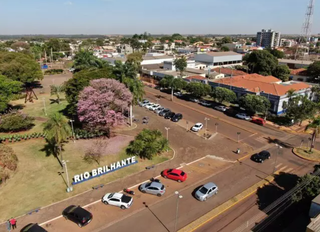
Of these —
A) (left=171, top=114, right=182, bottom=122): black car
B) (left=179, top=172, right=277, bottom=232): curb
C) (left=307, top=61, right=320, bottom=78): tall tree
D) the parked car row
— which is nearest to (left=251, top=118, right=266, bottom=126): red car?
the parked car row

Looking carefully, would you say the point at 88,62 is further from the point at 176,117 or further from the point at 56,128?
the point at 56,128

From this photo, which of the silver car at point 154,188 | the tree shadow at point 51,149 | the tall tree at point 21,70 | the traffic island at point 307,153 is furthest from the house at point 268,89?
the tall tree at point 21,70

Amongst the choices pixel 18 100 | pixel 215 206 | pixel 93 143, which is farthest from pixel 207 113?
pixel 18 100

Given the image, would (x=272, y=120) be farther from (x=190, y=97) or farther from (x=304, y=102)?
(x=190, y=97)

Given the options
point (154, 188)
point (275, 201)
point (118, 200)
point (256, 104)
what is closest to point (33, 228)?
→ point (118, 200)

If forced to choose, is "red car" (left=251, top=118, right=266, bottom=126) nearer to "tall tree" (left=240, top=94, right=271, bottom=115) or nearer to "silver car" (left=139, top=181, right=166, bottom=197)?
"tall tree" (left=240, top=94, right=271, bottom=115)
